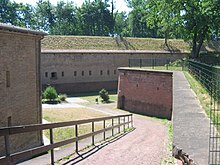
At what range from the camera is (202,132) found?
539 cm

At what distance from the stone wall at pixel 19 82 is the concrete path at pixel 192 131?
6.69 m

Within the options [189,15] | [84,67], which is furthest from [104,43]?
[189,15]

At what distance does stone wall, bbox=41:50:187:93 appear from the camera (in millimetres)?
33975

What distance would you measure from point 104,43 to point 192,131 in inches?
1380

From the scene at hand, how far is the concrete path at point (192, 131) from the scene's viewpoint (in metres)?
4.21

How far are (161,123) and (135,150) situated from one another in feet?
41.4

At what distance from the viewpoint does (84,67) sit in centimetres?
3641

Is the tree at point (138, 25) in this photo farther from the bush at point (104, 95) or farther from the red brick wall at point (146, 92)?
the red brick wall at point (146, 92)

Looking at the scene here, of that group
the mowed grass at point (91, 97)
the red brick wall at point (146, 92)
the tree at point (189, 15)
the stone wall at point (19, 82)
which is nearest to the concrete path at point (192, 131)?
the stone wall at point (19, 82)

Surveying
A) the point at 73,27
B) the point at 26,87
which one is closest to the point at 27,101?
the point at 26,87

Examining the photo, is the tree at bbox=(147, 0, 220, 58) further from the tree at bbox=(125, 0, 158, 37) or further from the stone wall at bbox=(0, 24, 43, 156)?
the tree at bbox=(125, 0, 158, 37)

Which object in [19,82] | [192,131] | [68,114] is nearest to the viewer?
[192,131]

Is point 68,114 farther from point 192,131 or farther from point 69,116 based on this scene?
point 192,131

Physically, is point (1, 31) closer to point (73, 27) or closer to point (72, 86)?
point (72, 86)
